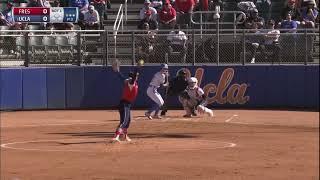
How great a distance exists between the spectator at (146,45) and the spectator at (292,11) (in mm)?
5509

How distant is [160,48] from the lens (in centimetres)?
2569

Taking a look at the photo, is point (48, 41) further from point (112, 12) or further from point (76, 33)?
point (112, 12)

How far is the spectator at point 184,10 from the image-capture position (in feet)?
90.2

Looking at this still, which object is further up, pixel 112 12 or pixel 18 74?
pixel 112 12

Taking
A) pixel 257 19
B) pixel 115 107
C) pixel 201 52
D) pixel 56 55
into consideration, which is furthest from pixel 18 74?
pixel 257 19

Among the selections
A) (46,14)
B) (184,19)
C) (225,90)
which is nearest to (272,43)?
(225,90)

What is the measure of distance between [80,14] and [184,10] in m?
4.00

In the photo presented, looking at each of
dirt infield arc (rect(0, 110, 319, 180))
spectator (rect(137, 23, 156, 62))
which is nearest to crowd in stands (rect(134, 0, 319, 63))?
spectator (rect(137, 23, 156, 62))

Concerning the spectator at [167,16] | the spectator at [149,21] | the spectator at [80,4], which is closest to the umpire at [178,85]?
the spectator at [167,16]

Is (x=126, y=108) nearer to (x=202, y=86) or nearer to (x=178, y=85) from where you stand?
(x=178, y=85)

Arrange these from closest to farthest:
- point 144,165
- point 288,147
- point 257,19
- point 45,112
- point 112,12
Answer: point 144,165, point 288,147, point 45,112, point 257,19, point 112,12

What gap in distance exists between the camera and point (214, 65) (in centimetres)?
2591

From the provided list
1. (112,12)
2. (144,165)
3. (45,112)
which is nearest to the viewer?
(144,165)

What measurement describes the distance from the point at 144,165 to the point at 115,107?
13832 millimetres
